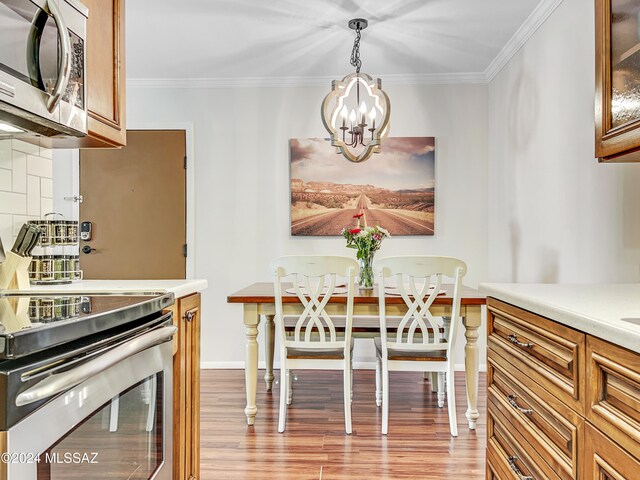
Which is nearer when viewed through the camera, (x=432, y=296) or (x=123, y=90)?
(x=123, y=90)

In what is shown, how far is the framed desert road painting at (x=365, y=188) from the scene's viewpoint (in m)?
4.04

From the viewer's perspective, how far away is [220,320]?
415 centimetres

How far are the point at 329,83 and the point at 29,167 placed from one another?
9.07 feet

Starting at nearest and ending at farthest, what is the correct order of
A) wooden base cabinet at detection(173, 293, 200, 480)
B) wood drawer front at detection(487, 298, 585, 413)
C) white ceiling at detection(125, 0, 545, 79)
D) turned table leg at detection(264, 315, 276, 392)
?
wood drawer front at detection(487, 298, 585, 413) < wooden base cabinet at detection(173, 293, 200, 480) < white ceiling at detection(125, 0, 545, 79) < turned table leg at detection(264, 315, 276, 392)

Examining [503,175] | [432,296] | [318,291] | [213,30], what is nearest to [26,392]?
[318,291]

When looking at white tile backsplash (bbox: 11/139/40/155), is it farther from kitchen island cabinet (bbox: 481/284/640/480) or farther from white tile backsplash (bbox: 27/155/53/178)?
kitchen island cabinet (bbox: 481/284/640/480)

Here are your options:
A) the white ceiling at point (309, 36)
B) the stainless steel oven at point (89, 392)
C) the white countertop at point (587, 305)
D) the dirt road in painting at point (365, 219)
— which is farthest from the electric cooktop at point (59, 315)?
the dirt road in painting at point (365, 219)

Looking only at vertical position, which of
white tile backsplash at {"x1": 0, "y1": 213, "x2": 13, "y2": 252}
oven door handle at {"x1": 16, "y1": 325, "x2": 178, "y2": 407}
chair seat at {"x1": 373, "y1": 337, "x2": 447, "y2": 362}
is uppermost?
white tile backsplash at {"x1": 0, "y1": 213, "x2": 13, "y2": 252}

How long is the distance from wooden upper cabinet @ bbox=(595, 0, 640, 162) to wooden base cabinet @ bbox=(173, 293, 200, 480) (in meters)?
1.54

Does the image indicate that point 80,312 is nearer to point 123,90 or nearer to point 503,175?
point 123,90

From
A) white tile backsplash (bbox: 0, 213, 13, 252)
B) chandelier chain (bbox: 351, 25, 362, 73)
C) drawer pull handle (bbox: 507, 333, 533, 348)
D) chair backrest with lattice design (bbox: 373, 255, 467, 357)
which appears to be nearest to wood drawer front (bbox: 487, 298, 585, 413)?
drawer pull handle (bbox: 507, 333, 533, 348)

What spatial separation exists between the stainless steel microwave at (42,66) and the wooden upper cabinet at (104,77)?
146mm

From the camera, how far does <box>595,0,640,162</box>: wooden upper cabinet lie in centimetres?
138

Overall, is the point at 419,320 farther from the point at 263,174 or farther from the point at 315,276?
the point at 263,174
